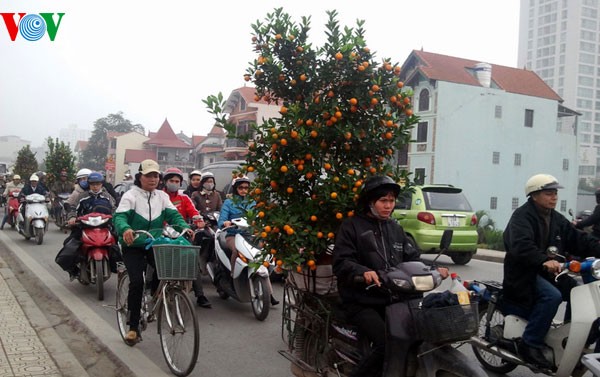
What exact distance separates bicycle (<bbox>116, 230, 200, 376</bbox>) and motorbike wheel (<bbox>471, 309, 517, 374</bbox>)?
252 centimetres

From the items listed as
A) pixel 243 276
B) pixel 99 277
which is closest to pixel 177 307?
pixel 243 276

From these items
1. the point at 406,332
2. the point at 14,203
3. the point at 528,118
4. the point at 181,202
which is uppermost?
the point at 528,118

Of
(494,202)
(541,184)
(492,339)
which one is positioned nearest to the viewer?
(541,184)

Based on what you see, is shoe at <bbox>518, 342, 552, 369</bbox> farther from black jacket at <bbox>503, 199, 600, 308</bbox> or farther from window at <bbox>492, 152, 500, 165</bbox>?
window at <bbox>492, 152, 500, 165</bbox>

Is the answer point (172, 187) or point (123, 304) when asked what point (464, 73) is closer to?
point (172, 187)

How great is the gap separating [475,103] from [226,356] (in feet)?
120

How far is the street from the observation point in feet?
17.0

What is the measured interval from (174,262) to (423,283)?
224cm

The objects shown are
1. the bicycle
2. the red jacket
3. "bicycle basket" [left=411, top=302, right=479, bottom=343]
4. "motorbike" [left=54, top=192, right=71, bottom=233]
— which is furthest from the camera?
"motorbike" [left=54, top=192, right=71, bottom=233]

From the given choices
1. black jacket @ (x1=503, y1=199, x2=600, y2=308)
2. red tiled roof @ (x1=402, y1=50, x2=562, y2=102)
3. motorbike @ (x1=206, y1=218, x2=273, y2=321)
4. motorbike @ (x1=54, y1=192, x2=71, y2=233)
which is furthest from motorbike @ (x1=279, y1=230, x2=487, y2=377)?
red tiled roof @ (x1=402, y1=50, x2=562, y2=102)

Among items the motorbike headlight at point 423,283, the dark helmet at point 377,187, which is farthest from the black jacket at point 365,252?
the motorbike headlight at point 423,283

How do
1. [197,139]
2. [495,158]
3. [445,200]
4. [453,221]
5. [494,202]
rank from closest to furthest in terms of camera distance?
[453,221]
[445,200]
[495,158]
[494,202]
[197,139]

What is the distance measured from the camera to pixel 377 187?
3.76 meters

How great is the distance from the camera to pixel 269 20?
442 cm
